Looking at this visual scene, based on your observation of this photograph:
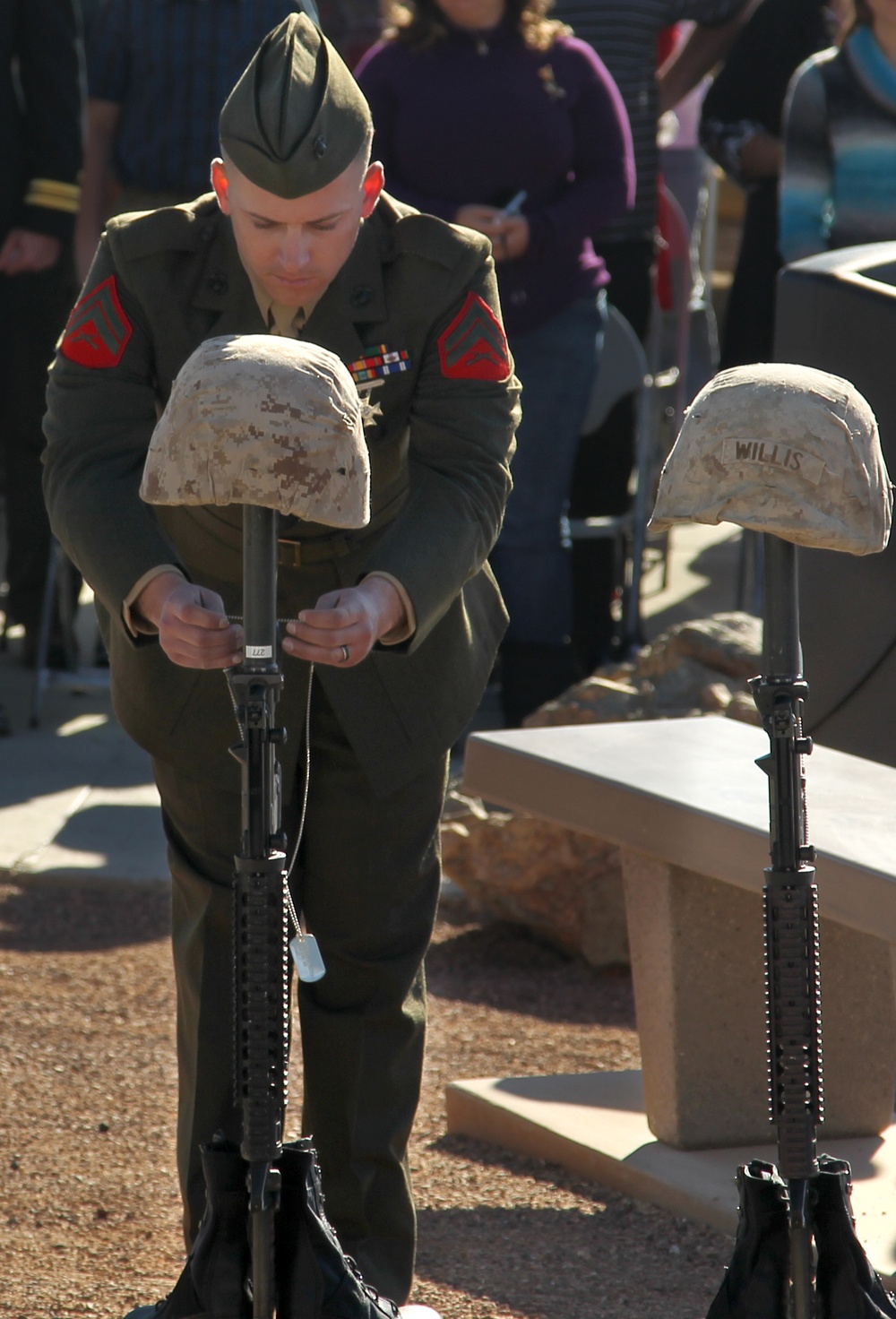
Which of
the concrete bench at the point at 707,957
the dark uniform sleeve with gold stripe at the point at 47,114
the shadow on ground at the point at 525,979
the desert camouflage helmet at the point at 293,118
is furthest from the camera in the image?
the dark uniform sleeve with gold stripe at the point at 47,114

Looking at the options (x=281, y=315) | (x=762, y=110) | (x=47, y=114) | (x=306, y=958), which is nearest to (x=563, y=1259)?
(x=306, y=958)

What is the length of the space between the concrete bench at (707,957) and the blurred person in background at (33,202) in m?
2.80

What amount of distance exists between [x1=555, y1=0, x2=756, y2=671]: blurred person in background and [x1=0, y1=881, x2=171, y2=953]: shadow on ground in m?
1.97

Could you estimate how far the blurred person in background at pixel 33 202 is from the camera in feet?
16.8

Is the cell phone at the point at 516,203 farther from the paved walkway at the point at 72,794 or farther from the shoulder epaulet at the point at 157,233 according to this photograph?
the shoulder epaulet at the point at 157,233

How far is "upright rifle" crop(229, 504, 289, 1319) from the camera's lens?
1723mm

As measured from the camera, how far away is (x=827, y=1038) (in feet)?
9.66

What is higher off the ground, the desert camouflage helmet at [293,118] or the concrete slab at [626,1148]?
the desert camouflage helmet at [293,118]

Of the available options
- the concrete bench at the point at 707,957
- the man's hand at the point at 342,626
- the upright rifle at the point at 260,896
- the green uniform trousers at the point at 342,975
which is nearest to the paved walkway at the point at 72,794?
the concrete bench at the point at 707,957

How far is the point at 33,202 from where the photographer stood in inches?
205

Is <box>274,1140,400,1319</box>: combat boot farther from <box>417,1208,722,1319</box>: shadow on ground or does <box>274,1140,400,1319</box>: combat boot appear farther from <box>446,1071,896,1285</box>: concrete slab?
<box>446,1071,896,1285</box>: concrete slab

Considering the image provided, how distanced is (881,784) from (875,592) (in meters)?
0.60

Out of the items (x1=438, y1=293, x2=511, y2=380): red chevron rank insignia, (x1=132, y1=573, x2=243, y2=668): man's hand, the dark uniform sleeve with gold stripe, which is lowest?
(x1=132, y1=573, x2=243, y2=668): man's hand

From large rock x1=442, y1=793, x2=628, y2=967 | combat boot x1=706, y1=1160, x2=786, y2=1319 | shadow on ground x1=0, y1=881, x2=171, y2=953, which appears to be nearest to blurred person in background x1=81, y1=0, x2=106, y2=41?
shadow on ground x1=0, y1=881, x2=171, y2=953
